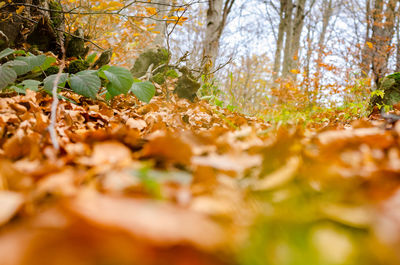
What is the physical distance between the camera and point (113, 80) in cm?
166

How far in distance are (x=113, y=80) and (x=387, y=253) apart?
5.38 feet

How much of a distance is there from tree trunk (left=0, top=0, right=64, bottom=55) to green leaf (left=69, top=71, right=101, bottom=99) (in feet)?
2.43

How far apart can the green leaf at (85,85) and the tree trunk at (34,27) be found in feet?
2.43

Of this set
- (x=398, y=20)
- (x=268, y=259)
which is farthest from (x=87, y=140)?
(x=398, y=20)

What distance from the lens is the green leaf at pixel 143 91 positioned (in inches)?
71.5

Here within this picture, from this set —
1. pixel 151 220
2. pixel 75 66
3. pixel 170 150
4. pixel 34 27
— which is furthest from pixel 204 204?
pixel 34 27

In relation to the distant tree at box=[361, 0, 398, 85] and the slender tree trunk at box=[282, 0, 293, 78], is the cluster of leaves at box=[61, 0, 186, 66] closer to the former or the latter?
the slender tree trunk at box=[282, 0, 293, 78]

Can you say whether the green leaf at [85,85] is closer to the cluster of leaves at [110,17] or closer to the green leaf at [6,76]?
the green leaf at [6,76]

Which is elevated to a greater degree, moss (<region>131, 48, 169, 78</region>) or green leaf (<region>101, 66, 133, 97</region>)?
moss (<region>131, 48, 169, 78</region>)

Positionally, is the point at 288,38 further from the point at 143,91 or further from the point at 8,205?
the point at 8,205

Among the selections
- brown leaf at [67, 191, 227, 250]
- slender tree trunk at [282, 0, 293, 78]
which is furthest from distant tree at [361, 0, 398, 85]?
brown leaf at [67, 191, 227, 250]

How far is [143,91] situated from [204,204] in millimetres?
1520

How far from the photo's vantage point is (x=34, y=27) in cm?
230

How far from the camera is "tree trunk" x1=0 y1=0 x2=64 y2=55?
2111mm
